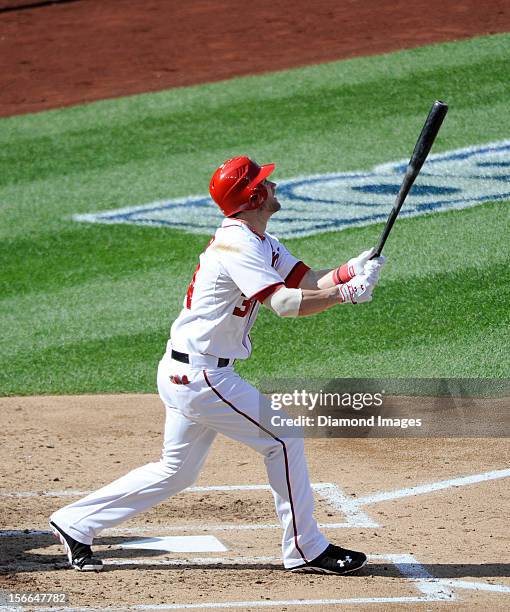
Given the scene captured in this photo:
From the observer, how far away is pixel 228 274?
4980mm

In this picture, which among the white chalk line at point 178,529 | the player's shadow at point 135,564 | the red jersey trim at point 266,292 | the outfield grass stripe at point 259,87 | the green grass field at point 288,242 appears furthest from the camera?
the outfield grass stripe at point 259,87

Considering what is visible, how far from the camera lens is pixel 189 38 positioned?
16.8 meters

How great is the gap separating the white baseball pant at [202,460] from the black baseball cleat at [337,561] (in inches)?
1.2

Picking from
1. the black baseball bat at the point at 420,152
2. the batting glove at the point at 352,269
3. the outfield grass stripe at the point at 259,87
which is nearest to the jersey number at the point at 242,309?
the batting glove at the point at 352,269

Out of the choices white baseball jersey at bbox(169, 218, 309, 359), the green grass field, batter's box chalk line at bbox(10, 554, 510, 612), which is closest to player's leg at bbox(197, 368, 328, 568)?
white baseball jersey at bbox(169, 218, 309, 359)

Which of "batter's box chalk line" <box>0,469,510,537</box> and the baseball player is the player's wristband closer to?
the baseball player

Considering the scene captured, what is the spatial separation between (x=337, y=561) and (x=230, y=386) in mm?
927

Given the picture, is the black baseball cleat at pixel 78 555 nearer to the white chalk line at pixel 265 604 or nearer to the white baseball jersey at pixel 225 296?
the white chalk line at pixel 265 604

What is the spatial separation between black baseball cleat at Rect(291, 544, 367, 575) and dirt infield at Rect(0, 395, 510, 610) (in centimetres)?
5

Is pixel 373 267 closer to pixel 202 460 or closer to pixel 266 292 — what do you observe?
pixel 266 292

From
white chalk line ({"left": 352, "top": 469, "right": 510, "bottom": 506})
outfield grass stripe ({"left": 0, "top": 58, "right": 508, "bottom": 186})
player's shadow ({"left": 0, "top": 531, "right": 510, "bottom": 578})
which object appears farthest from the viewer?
outfield grass stripe ({"left": 0, "top": 58, "right": 508, "bottom": 186})

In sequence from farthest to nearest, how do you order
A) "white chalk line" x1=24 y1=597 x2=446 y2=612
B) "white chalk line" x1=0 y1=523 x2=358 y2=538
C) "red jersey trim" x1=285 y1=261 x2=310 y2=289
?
"white chalk line" x1=0 y1=523 x2=358 y2=538 → "red jersey trim" x1=285 y1=261 x2=310 y2=289 → "white chalk line" x1=24 y1=597 x2=446 y2=612

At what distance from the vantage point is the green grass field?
339 inches

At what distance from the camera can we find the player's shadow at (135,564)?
5090 mm
